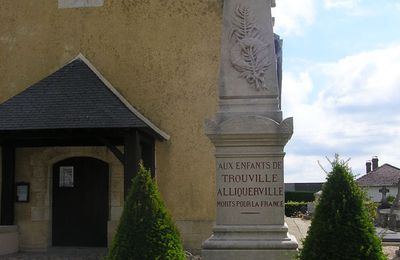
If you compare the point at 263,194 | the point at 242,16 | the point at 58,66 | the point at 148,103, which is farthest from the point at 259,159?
the point at 58,66

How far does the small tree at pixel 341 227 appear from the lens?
560 centimetres

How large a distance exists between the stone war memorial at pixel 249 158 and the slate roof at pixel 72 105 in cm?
591

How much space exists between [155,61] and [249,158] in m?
8.19

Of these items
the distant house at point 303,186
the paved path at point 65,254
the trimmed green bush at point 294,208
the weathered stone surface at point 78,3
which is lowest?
the paved path at point 65,254

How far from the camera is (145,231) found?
6008 millimetres

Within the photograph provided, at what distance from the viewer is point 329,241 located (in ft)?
18.5

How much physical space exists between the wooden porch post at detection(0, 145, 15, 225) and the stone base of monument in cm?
918

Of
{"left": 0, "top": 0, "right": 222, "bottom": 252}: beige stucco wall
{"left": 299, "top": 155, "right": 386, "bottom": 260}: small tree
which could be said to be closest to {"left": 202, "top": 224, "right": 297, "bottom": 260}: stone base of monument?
{"left": 299, "top": 155, "right": 386, "bottom": 260}: small tree

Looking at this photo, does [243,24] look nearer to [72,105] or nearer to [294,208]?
[72,105]

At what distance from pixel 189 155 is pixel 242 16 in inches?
291

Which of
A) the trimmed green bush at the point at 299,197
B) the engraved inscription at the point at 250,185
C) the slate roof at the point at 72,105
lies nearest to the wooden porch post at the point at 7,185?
the slate roof at the point at 72,105

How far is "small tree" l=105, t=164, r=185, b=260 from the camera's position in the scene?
595cm

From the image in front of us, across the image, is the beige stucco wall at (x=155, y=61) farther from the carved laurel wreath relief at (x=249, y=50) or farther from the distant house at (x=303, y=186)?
the distant house at (x=303, y=186)

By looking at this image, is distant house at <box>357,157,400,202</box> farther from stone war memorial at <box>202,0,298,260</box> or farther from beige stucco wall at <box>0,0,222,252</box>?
stone war memorial at <box>202,0,298,260</box>
